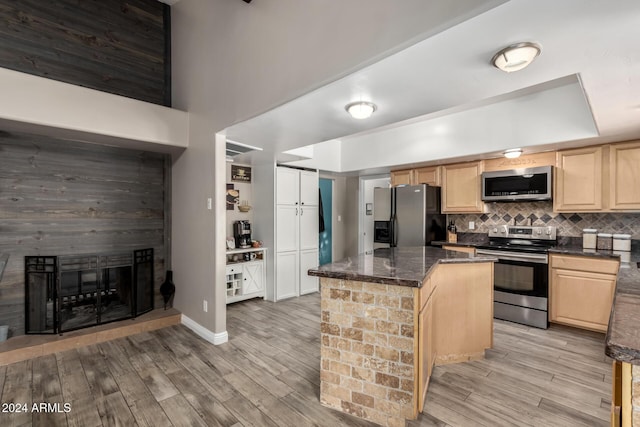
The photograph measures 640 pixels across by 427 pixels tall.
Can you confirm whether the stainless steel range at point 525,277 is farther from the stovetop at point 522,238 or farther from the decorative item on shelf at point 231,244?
the decorative item on shelf at point 231,244

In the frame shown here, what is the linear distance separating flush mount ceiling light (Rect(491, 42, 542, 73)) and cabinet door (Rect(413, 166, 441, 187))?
117 inches

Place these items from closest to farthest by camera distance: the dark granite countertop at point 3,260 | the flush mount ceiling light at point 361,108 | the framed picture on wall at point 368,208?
the flush mount ceiling light at point 361,108 < the dark granite countertop at point 3,260 < the framed picture on wall at point 368,208

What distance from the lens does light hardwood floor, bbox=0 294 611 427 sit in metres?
1.91

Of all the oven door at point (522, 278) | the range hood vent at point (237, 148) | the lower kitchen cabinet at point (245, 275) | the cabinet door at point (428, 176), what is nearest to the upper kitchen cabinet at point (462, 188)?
the cabinet door at point (428, 176)

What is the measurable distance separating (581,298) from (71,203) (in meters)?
5.70

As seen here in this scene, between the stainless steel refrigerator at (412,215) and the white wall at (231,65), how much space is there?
8.67 ft

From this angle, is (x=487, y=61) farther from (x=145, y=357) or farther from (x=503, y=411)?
(x=145, y=357)

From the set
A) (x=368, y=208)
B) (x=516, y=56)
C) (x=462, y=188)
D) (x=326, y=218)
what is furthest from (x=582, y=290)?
(x=326, y=218)

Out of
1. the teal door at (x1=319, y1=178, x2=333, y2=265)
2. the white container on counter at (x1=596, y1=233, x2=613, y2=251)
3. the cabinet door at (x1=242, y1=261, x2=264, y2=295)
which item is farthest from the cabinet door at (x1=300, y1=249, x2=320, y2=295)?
the white container on counter at (x1=596, y1=233, x2=613, y2=251)

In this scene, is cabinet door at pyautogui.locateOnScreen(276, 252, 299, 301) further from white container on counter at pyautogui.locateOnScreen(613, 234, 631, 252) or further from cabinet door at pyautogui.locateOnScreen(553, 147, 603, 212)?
→ white container on counter at pyautogui.locateOnScreen(613, 234, 631, 252)

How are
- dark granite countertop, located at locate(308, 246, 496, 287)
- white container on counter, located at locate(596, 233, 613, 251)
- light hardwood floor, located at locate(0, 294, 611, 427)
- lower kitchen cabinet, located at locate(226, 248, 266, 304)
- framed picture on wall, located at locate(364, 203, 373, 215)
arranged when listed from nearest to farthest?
dark granite countertop, located at locate(308, 246, 496, 287) → light hardwood floor, located at locate(0, 294, 611, 427) → white container on counter, located at locate(596, 233, 613, 251) → lower kitchen cabinet, located at locate(226, 248, 266, 304) → framed picture on wall, located at locate(364, 203, 373, 215)

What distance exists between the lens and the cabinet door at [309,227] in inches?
191

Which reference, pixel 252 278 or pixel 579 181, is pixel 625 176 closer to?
pixel 579 181

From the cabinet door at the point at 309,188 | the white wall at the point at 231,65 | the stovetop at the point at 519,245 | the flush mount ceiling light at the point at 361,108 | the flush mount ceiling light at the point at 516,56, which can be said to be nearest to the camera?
the flush mount ceiling light at the point at 516,56
